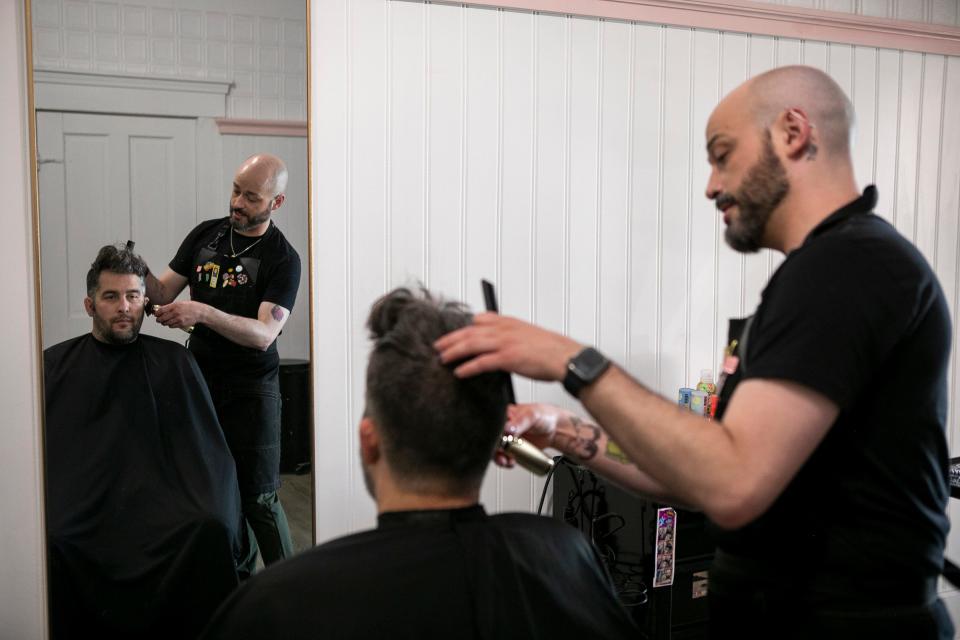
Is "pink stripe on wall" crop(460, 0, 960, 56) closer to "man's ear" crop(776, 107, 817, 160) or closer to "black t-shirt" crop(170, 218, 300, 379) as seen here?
"black t-shirt" crop(170, 218, 300, 379)

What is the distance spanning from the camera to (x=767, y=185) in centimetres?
133

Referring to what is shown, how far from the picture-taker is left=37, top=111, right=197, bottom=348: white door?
2.23 meters

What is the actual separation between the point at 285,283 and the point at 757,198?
1518 millimetres

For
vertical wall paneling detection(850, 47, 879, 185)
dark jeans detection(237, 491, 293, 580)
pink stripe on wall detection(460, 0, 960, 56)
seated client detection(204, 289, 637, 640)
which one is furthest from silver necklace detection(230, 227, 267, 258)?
vertical wall paneling detection(850, 47, 879, 185)

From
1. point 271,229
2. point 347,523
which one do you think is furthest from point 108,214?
point 347,523

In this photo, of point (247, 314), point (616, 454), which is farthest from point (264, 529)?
point (616, 454)

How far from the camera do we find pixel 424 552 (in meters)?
1.22

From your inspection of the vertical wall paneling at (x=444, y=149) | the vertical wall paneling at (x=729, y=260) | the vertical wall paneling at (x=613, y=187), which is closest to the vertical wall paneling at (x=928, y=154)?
the vertical wall paneling at (x=729, y=260)

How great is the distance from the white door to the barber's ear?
129 cm

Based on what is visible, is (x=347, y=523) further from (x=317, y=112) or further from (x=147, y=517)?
(x=317, y=112)

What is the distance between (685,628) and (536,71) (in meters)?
1.85

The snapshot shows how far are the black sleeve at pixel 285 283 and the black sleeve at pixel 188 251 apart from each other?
0.22m

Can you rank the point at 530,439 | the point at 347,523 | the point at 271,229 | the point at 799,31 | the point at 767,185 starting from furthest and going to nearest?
the point at 799,31 → the point at 347,523 → the point at 271,229 → the point at 530,439 → the point at 767,185

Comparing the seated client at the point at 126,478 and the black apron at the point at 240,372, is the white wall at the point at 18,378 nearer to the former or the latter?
the seated client at the point at 126,478
